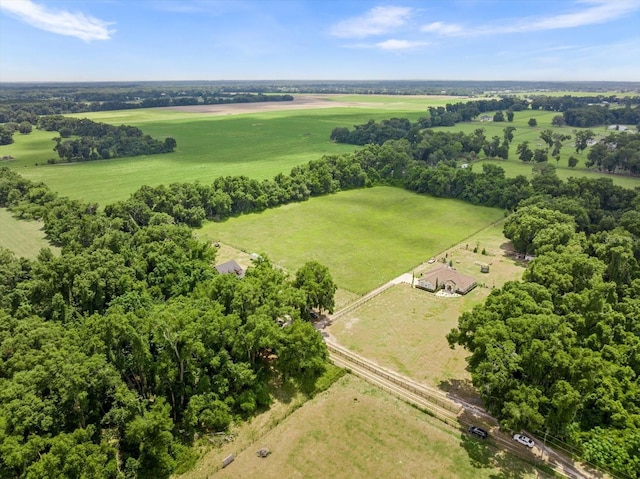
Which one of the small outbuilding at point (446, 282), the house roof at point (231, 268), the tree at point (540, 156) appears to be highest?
the tree at point (540, 156)

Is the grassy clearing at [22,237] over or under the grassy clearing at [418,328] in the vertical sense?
over

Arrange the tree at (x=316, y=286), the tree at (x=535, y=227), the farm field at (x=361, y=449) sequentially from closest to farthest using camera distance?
the farm field at (x=361, y=449)
the tree at (x=316, y=286)
the tree at (x=535, y=227)

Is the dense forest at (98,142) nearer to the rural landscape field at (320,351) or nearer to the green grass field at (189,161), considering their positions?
the green grass field at (189,161)

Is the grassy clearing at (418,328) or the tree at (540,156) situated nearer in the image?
the grassy clearing at (418,328)

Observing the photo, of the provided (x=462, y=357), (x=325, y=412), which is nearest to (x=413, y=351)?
(x=462, y=357)

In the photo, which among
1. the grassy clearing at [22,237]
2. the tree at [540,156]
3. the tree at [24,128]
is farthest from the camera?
the tree at [24,128]

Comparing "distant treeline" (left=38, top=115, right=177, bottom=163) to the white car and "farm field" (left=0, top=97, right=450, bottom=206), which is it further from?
the white car

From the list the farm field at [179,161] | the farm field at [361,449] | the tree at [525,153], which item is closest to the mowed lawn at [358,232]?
the farm field at [361,449]

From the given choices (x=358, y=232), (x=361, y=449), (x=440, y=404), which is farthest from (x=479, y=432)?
(x=358, y=232)

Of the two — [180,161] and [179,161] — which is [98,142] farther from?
[180,161]
